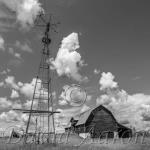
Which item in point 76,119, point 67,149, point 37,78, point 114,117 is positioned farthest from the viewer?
point 76,119

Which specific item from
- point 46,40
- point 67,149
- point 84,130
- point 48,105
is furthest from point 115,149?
point 84,130

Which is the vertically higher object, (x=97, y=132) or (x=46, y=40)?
(x=46, y=40)

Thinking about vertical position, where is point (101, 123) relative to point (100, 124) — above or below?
above

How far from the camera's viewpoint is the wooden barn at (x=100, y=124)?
143ft

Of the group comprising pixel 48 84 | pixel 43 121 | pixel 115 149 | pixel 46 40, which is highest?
pixel 46 40

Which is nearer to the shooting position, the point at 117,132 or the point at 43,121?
the point at 43,121

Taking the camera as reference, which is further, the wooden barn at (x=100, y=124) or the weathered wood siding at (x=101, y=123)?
the weathered wood siding at (x=101, y=123)

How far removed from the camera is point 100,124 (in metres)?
44.5

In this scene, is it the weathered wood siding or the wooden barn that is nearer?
the wooden barn

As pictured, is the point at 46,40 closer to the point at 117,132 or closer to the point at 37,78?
the point at 37,78

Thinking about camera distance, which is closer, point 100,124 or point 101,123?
point 100,124

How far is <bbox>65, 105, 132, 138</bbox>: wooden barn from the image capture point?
43.6 m

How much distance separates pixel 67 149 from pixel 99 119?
2770 cm

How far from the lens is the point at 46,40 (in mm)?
27125
